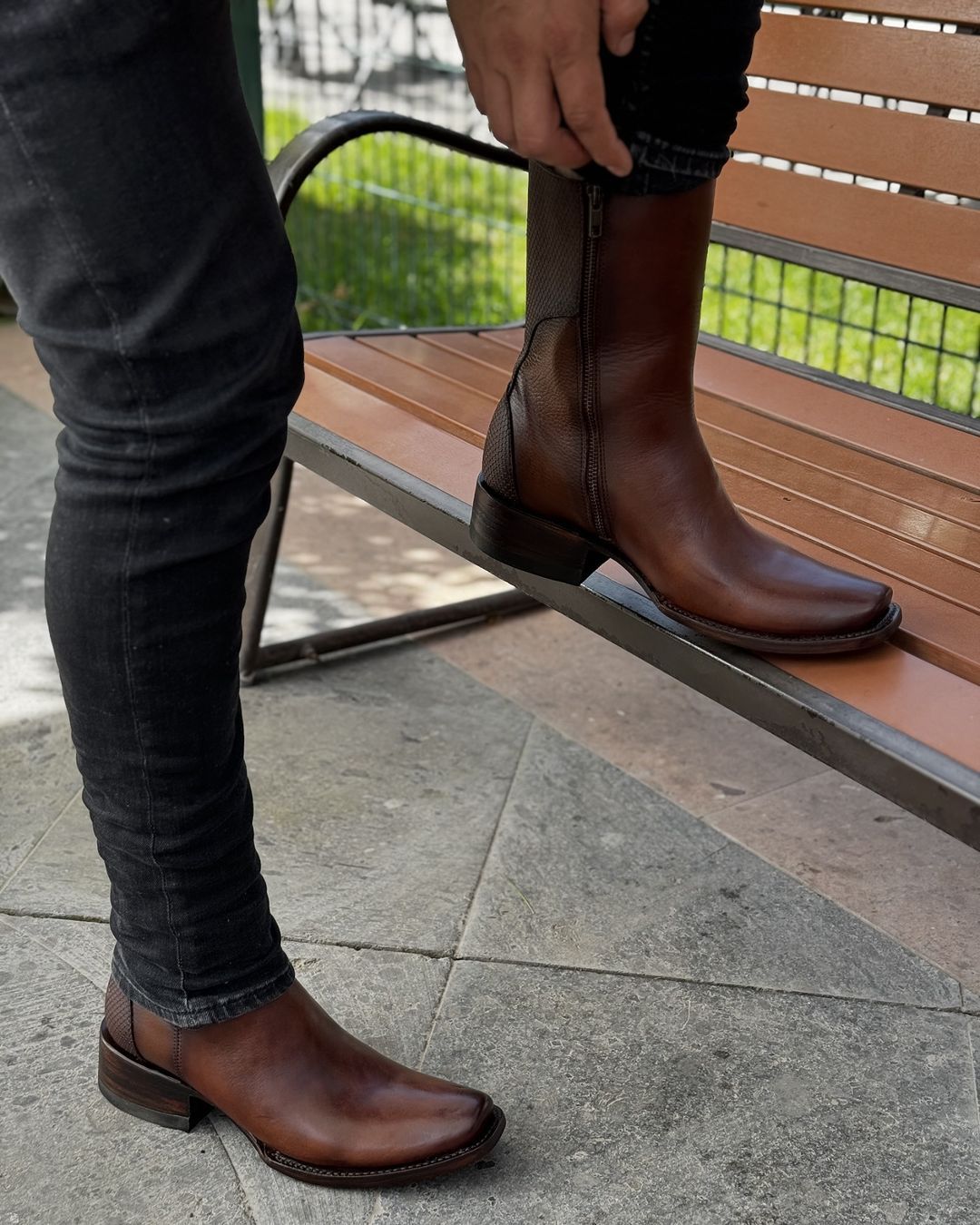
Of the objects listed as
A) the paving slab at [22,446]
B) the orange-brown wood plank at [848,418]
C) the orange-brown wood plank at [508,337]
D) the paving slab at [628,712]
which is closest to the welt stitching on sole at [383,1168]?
the paving slab at [628,712]

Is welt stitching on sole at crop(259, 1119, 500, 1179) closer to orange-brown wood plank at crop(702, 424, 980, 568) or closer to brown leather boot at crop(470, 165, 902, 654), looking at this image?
brown leather boot at crop(470, 165, 902, 654)

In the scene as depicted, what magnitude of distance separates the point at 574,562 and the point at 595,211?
0.37 metres

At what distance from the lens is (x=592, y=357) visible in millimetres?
1374

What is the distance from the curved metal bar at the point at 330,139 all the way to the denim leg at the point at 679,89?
30.7 inches

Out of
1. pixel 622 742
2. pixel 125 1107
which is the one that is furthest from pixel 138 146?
pixel 622 742

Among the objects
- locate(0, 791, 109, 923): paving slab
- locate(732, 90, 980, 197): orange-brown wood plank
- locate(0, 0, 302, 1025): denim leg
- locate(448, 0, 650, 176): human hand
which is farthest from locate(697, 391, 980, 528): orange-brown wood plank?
locate(0, 791, 109, 923): paving slab

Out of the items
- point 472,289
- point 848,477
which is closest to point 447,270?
point 472,289

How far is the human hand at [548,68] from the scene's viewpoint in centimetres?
111

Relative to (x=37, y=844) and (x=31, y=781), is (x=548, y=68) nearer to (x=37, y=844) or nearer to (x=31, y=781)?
(x=37, y=844)

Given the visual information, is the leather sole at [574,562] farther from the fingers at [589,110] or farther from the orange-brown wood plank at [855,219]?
the orange-brown wood plank at [855,219]

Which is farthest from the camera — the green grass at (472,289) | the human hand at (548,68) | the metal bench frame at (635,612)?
the green grass at (472,289)

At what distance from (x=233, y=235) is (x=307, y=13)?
812cm

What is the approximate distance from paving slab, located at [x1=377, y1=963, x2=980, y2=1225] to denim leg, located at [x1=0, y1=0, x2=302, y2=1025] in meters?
0.39

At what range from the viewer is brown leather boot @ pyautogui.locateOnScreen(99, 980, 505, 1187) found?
1.37 m
